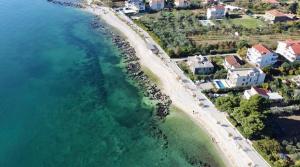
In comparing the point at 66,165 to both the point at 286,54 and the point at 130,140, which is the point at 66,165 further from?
the point at 286,54

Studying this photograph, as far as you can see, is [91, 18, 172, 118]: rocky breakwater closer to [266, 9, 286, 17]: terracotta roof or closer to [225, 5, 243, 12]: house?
[225, 5, 243, 12]: house

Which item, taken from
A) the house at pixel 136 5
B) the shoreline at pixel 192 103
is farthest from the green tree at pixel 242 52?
the house at pixel 136 5

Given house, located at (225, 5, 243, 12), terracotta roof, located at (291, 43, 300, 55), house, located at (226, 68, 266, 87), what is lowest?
house, located at (226, 68, 266, 87)

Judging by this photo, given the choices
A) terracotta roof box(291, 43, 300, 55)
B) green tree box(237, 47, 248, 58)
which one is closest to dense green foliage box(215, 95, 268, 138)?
green tree box(237, 47, 248, 58)

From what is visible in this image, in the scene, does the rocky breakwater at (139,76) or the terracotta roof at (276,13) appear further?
the terracotta roof at (276,13)

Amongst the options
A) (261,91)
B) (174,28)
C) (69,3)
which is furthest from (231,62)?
(69,3)

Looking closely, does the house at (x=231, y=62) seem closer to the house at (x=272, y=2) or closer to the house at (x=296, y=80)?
the house at (x=296, y=80)
